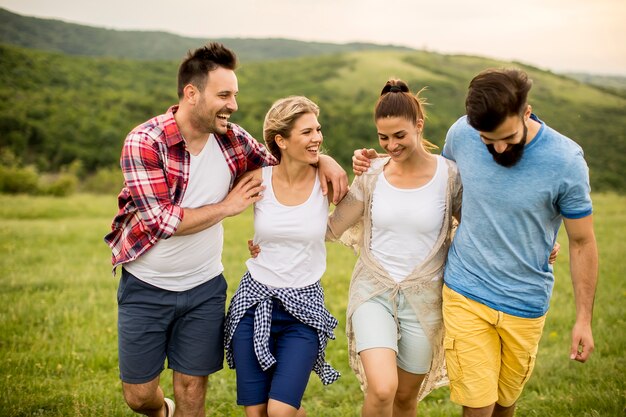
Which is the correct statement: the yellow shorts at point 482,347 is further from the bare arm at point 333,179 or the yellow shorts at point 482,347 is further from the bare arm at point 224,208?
the bare arm at point 224,208

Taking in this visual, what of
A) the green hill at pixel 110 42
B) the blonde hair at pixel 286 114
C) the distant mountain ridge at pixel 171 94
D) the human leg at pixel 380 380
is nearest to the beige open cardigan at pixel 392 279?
the human leg at pixel 380 380

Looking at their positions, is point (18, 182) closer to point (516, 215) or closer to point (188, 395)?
point (188, 395)

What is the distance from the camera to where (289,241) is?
13.1 ft

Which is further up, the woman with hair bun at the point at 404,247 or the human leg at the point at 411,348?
the woman with hair bun at the point at 404,247

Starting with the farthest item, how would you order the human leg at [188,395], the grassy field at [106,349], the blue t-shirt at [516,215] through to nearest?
1. the grassy field at [106,349]
2. the human leg at [188,395]
3. the blue t-shirt at [516,215]

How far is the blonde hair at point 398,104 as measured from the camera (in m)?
3.86

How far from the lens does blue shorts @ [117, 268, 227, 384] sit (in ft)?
13.3

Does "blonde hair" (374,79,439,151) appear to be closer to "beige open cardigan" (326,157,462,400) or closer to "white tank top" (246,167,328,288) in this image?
"beige open cardigan" (326,157,462,400)

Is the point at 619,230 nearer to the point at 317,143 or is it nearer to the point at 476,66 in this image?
the point at 317,143

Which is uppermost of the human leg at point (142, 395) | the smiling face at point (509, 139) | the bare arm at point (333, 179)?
the smiling face at point (509, 139)

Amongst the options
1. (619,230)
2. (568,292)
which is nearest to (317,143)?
(568,292)

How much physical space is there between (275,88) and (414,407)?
8365 cm

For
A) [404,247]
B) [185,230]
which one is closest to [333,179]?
[404,247]

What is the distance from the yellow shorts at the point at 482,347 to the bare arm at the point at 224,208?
1.52 m
